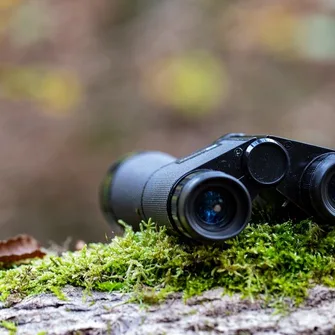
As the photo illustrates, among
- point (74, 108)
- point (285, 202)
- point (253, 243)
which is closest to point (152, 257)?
point (253, 243)

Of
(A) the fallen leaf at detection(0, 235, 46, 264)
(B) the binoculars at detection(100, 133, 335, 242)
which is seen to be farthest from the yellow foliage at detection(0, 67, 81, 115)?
(B) the binoculars at detection(100, 133, 335, 242)

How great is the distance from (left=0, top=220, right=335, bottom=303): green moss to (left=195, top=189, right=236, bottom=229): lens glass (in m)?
0.08

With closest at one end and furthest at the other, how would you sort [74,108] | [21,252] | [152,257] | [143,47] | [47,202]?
1. [152,257]
2. [21,252]
3. [47,202]
4. [74,108]
5. [143,47]

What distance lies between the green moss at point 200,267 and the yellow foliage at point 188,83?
165 inches

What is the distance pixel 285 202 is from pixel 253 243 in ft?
0.58

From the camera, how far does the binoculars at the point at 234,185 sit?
1150 millimetres

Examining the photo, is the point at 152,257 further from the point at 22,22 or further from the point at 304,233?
the point at 22,22

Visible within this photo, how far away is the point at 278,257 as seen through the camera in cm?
122

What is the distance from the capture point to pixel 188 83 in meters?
5.52

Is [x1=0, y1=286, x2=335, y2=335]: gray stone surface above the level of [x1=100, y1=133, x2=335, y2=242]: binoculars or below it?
below

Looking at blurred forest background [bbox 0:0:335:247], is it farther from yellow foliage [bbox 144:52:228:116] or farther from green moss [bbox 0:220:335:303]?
green moss [bbox 0:220:335:303]

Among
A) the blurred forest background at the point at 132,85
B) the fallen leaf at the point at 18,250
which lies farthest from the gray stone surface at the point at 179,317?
the blurred forest background at the point at 132,85

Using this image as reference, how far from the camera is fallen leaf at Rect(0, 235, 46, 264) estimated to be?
66.2 inches

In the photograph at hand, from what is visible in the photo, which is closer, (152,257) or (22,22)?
(152,257)
